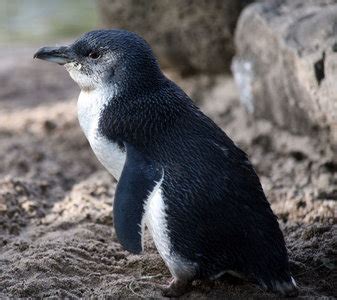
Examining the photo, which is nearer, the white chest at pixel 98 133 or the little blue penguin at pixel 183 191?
the little blue penguin at pixel 183 191

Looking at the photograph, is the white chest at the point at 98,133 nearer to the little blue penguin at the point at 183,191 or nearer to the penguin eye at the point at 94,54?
the little blue penguin at the point at 183,191

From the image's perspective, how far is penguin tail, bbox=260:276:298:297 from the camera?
2795 millimetres

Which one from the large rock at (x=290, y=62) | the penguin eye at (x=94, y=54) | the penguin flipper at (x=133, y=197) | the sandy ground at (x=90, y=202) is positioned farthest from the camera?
the large rock at (x=290, y=62)

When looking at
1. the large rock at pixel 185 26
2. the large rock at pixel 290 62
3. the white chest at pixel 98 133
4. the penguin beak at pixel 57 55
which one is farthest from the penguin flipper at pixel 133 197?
the large rock at pixel 185 26

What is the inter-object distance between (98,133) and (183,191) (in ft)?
1.38

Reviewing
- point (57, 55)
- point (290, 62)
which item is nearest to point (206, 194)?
point (57, 55)

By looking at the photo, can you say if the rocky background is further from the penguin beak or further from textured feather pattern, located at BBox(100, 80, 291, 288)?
the penguin beak

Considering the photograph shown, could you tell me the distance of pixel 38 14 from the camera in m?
9.94

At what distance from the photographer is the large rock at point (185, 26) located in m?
5.40

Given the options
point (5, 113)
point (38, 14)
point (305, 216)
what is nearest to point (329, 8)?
point (305, 216)

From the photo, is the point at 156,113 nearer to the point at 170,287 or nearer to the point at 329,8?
the point at 170,287

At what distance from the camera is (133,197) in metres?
2.77

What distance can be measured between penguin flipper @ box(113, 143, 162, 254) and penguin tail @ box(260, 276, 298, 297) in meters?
0.49

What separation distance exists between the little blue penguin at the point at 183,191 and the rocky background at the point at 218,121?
152mm
